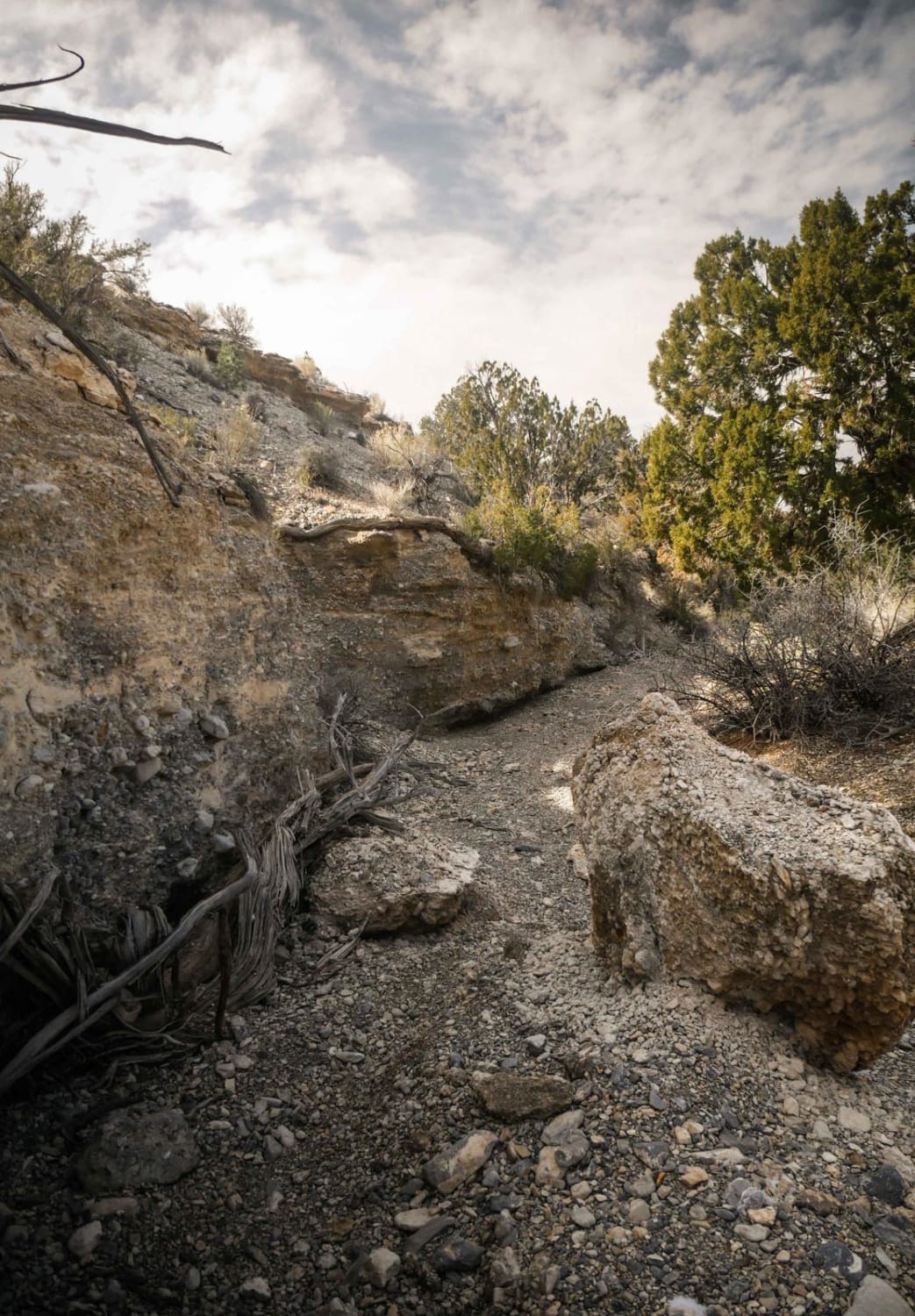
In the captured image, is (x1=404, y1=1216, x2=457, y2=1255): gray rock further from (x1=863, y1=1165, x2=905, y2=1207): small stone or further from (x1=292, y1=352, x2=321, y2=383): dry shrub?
(x1=292, y1=352, x2=321, y2=383): dry shrub

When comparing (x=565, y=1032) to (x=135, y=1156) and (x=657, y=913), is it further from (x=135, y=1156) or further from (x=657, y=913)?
(x=135, y=1156)

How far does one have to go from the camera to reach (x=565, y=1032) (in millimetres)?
2346

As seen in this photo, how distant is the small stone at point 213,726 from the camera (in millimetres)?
3312

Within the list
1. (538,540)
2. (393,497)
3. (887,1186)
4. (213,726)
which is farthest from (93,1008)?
(393,497)

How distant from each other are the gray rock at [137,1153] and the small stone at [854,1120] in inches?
74.3

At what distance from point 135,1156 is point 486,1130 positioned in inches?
38.8

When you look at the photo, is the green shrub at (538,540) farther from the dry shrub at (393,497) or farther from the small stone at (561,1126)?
the small stone at (561,1126)

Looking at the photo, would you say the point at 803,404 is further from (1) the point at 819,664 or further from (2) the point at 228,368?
(2) the point at 228,368

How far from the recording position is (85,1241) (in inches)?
62.2

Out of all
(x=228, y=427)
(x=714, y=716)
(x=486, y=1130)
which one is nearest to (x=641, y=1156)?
(x=486, y=1130)

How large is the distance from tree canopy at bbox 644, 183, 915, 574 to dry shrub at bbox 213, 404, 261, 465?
777cm

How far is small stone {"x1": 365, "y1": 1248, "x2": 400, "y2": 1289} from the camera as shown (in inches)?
60.4

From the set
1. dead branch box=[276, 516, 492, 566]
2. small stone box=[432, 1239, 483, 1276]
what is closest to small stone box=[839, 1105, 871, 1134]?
small stone box=[432, 1239, 483, 1276]

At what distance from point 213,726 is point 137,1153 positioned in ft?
6.08
